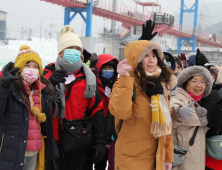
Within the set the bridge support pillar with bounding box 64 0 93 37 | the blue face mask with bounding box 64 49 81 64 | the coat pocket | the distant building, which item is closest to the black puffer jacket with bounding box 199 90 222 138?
the coat pocket

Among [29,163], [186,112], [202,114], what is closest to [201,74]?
[202,114]

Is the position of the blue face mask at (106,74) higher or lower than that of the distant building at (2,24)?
lower

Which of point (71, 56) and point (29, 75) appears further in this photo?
point (71, 56)

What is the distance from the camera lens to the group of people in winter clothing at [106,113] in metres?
1.86

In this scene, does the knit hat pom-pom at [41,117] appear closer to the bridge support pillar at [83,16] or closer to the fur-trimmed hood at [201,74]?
the fur-trimmed hood at [201,74]

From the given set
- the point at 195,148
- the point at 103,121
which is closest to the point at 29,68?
the point at 103,121

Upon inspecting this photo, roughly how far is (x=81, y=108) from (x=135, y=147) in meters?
0.71

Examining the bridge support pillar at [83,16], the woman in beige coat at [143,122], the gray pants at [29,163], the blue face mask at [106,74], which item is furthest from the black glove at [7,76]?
the bridge support pillar at [83,16]

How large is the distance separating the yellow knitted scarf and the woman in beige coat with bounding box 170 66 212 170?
0.97 ft

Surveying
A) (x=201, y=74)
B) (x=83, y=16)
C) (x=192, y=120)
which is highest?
(x=83, y=16)

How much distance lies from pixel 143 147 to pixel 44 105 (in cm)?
88

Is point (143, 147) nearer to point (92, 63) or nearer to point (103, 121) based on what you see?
point (103, 121)

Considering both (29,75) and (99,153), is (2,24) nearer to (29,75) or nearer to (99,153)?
(29,75)

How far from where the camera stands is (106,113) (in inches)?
109
